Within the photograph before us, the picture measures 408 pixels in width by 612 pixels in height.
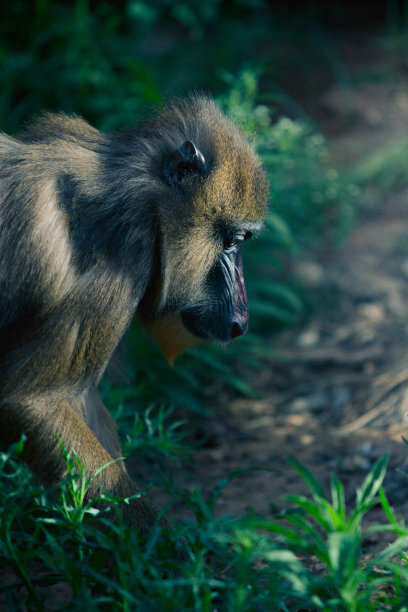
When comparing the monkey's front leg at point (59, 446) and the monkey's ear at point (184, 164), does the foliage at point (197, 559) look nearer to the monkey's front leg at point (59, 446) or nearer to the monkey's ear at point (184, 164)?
the monkey's front leg at point (59, 446)

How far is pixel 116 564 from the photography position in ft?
7.63

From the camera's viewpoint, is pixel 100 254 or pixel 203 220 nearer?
pixel 100 254

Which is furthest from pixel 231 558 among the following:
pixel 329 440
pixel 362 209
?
pixel 362 209

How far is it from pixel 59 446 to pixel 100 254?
74 centimetres

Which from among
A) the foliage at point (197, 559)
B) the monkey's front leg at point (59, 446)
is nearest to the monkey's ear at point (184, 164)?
the monkey's front leg at point (59, 446)

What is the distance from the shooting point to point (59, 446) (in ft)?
8.70

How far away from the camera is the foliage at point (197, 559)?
2.04 meters

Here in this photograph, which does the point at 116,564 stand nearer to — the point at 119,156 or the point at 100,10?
the point at 119,156

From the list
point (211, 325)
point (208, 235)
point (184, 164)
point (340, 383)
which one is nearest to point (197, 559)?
point (211, 325)

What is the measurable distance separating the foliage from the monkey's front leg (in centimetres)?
6

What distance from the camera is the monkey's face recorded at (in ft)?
9.27

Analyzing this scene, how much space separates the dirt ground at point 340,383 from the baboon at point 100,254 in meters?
0.95

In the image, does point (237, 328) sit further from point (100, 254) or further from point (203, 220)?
point (100, 254)

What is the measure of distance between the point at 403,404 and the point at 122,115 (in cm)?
298
